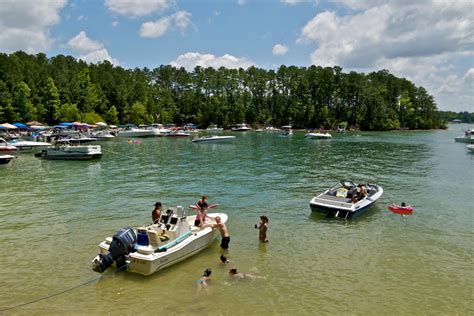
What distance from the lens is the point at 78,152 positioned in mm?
47688

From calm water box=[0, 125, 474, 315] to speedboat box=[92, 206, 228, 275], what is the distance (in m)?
0.45

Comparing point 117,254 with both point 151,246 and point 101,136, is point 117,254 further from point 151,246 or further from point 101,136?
point 101,136

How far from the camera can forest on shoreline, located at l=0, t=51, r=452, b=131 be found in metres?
130

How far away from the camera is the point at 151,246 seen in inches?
542

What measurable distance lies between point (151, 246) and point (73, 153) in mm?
38867

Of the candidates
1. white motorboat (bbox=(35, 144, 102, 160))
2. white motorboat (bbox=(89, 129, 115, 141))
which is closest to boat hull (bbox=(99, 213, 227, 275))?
white motorboat (bbox=(35, 144, 102, 160))

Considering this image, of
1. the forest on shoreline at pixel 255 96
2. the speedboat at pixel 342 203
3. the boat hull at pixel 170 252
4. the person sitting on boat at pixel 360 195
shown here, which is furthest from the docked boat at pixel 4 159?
the forest on shoreline at pixel 255 96

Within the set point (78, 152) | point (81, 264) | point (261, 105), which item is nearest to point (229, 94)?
point (261, 105)

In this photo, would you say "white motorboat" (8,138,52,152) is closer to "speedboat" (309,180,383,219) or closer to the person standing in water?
"speedboat" (309,180,383,219)

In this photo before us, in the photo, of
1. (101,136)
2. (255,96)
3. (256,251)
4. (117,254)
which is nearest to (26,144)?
(101,136)

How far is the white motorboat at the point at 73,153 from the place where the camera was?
47.4m

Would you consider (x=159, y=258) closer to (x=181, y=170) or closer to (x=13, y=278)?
(x=13, y=278)

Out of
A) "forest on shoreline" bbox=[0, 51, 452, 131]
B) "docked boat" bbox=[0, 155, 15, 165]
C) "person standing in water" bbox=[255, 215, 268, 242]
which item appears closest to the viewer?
"person standing in water" bbox=[255, 215, 268, 242]

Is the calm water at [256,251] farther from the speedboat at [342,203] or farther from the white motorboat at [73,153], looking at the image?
the white motorboat at [73,153]
